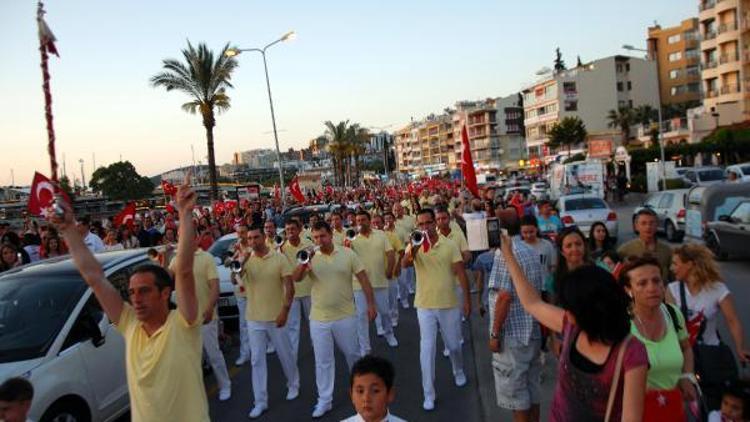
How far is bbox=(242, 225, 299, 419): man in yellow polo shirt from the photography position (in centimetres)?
652

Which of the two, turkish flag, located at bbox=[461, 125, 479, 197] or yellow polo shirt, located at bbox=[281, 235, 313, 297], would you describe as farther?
turkish flag, located at bbox=[461, 125, 479, 197]

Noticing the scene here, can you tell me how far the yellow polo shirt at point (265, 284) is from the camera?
6.73 meters

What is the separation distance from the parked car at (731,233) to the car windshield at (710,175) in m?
19.8

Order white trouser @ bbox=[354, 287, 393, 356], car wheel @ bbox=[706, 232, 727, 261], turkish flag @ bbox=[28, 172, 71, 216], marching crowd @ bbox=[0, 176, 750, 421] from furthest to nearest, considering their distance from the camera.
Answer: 1. car wheel @ bbox=[706, 232, 727, 261]
2. turkish flag @ bbox=[28, 172, 71, 216]
3. white trouser @ bbox=[354, 287, 393, 356]
4. marching crowd @ bbox=[0, 176, 750, 421]

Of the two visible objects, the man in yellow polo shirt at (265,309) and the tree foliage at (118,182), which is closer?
the man in yellow polo shirt at (265,309)

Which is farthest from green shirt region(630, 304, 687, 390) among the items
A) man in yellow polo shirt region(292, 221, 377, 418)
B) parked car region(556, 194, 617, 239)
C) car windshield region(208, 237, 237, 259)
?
parked car region(556, 194, 617, 239)

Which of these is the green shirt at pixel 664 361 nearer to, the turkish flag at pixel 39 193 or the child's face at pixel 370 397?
the child's face at pixel 370 397

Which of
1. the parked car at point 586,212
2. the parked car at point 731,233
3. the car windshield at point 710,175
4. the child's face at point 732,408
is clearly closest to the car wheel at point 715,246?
the parked car at point 731,233

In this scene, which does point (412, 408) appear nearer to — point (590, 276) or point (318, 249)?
point (318, 249)

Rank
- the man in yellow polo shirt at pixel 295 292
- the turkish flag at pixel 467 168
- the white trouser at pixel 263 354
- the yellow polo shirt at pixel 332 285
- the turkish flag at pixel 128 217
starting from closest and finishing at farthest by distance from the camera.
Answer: the yellow polo shirt at pixel 332 285 < the white trouser at pixel 263 354 < the man in yellow polo shirt at pixel 295 292 < the turkish flag at pixel 467 168 < the turkish flag at pixel 128 217

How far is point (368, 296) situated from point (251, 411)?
170 cm

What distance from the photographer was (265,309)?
6719 mm

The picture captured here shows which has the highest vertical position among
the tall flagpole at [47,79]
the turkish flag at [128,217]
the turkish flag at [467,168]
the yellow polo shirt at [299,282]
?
the tall flagpole at [47,79]

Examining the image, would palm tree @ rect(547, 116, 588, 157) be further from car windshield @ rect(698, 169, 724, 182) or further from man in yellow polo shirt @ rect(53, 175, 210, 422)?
man in yellow polo shirt @ rect(53, 175, 210, 422)
